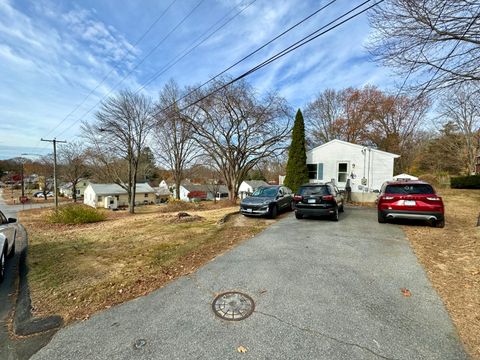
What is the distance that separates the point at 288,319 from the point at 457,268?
4.06 metres

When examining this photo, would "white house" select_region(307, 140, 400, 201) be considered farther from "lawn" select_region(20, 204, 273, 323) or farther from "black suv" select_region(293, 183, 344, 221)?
"lawn" select_region(20, 204, 273, 323)

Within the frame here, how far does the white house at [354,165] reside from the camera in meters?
16.2

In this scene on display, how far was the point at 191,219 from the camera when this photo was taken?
11.3 metres

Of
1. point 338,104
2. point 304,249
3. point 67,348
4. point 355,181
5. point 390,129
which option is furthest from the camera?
point 338,104

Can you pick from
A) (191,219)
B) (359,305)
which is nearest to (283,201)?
(191,219)

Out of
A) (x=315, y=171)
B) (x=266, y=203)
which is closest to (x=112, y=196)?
(x=315, y=171)

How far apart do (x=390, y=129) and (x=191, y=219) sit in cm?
2826

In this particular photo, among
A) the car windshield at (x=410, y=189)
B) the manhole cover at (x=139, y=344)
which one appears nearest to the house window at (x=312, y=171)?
the car windshield at (x=410, y=189)

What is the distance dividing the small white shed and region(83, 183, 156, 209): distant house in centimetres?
3565

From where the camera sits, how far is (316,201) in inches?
348

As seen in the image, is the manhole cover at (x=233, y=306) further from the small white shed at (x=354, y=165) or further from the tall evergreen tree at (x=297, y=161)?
the small white shed at (x=354, y=165)

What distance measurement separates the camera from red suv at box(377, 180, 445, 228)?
7254mm

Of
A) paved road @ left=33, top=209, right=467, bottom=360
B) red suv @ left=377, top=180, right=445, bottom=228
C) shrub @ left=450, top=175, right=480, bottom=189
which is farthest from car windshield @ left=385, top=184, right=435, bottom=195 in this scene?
shrub @ left=450, top=175, right=480, bottom=189

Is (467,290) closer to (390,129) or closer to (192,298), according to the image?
(192,298)
